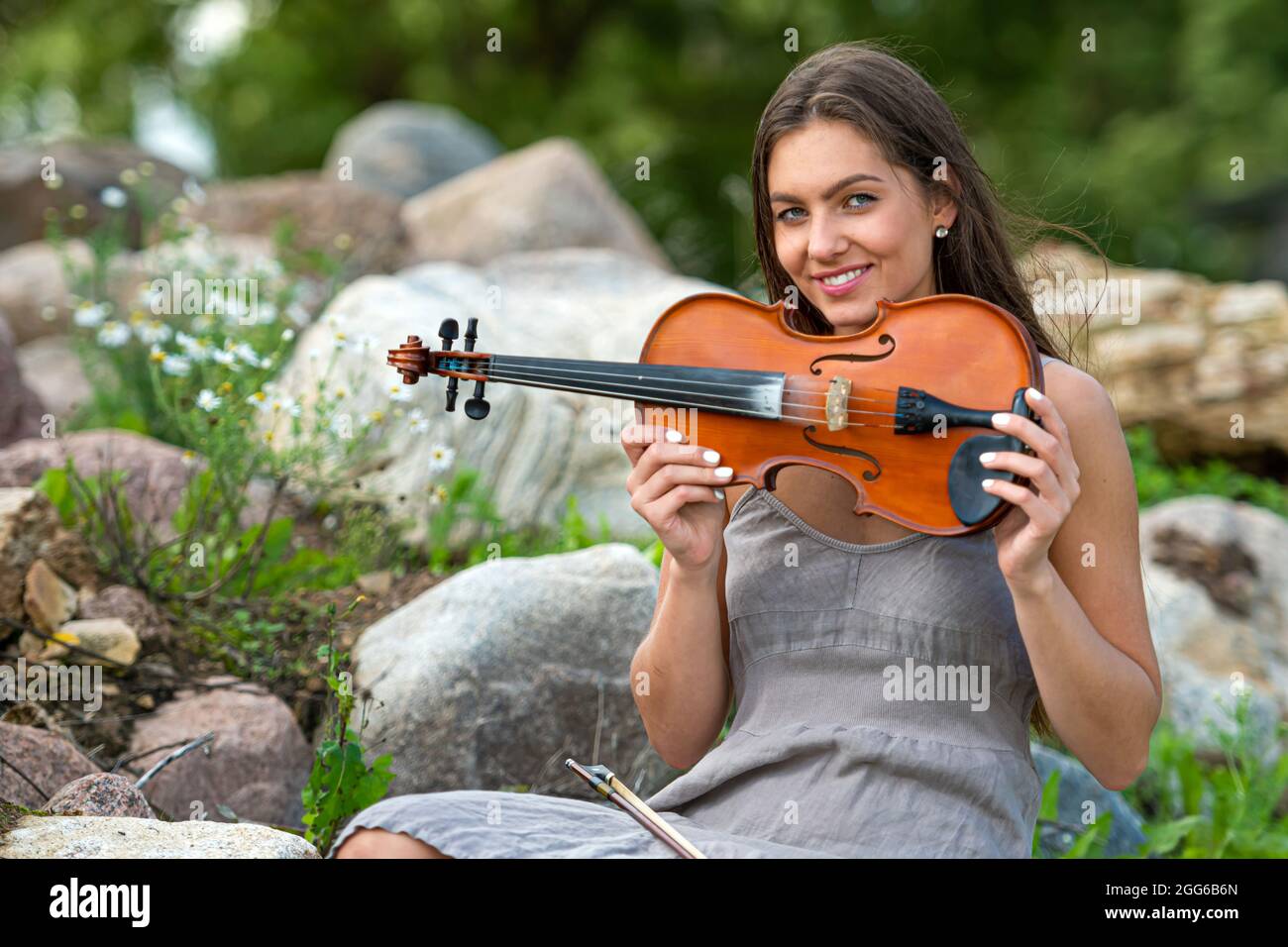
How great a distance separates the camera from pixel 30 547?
11.6 feet

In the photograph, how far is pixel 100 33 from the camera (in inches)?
598

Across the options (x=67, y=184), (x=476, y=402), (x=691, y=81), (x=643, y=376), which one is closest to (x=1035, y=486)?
(x=643, y=376)

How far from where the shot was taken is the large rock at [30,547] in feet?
11.3

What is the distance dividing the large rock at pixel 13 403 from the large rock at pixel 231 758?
2.05m

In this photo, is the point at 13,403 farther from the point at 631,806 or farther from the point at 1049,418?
the point at 1049,418

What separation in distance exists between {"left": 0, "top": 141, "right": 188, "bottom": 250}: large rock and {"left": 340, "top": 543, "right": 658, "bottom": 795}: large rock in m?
5.61

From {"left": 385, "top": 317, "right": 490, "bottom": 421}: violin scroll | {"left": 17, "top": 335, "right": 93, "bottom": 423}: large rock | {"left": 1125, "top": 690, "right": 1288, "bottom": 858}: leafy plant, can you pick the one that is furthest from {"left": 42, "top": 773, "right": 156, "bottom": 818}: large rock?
{"left": 17, "top": 335, "right": 93, "bottom": 423}: large rock

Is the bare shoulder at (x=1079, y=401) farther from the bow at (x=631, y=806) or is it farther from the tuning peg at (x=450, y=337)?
the tuning peg at (x=450, y=337)

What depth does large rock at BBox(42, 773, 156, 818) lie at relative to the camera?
7.76ft

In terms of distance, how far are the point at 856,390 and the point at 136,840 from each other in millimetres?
1283

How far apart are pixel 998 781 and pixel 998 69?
47.0ft

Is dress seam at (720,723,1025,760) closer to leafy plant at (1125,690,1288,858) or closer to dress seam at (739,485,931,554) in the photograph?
dress seam at (739,485,931,554)
